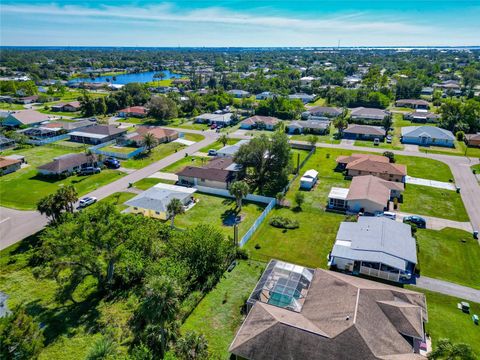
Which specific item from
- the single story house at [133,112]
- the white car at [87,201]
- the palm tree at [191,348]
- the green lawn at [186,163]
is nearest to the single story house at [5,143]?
the single story house at [133,112]

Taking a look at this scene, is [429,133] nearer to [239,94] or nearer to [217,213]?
[217,213]

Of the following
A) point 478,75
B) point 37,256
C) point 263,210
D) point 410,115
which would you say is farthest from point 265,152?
point 478,75

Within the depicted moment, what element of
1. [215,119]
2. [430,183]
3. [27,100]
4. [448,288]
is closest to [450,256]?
[448,288]

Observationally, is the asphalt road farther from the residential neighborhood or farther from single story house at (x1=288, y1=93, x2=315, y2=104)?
single story house at (x1=288, y1=93, x2=315, y2=104)

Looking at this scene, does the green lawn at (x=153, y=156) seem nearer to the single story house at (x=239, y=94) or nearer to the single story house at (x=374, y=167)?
the single story house at (x=374, y=167)

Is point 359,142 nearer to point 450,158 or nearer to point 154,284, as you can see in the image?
point 450,158

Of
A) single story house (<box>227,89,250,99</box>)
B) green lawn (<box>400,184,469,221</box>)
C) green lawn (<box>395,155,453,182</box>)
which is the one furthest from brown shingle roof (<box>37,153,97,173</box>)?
single story house (<box>227,89,250,99</box>)
